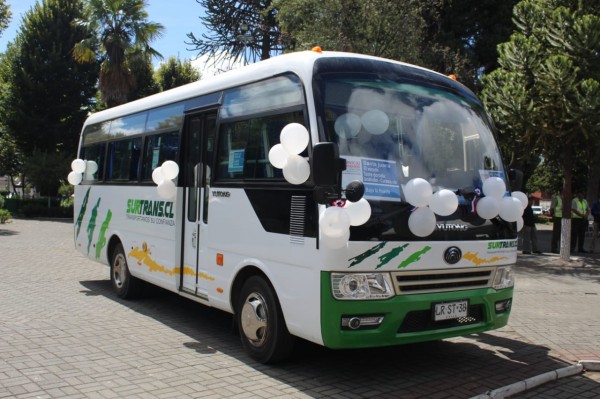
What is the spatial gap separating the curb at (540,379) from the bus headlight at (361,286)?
117 centimetres

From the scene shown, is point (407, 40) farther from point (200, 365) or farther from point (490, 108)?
point (200, 365)

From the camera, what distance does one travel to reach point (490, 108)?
14.6 m

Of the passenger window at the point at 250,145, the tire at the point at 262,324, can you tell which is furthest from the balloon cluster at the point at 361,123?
the tire at the point at 262,324

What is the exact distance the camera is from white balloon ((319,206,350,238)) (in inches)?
180

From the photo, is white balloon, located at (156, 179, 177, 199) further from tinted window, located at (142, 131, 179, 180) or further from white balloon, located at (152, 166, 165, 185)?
tinted window, located at (142, 131, 179, 180)

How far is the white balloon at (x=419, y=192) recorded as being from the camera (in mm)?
4945

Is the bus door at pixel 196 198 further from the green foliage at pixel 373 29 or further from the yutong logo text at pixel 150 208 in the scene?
the green foliage at pixel 373 29

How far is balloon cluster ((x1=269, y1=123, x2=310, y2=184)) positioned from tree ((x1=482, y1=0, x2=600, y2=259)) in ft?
32.5

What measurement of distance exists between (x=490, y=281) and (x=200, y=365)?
3041 millimetres

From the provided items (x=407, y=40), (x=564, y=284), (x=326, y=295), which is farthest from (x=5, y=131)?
(x=326, y=295)

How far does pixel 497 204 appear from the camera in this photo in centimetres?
551

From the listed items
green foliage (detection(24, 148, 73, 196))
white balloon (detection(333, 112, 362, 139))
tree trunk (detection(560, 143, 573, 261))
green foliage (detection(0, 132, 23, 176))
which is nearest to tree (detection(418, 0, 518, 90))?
tree trunk (detection(560, 143, 573, 261))

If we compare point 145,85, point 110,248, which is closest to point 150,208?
point 110,248

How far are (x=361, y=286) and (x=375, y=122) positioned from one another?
59.7 inches
